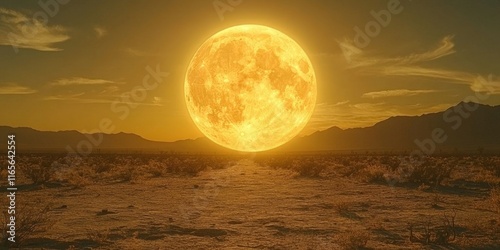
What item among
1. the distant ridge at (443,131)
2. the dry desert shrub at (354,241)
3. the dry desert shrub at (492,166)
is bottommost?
the dry desert shrub at (354,241)

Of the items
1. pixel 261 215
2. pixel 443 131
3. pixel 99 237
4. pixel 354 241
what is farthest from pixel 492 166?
pixel 443 131

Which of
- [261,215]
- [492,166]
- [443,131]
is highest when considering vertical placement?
[443,131]

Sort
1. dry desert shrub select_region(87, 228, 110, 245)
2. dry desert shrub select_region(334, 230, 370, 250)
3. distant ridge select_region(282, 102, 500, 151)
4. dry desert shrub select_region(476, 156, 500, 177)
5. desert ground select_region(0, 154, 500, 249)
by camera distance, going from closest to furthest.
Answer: dry desert shrub select_region(334, 230, 370, 250) < desert ground select_region(0, 154, 500, 249) < dry desert shrub select_region(87, 228, 110, 245) < dry desert shrub select_region(476, 156, 500, 177) < distant ridge select_region(282, 102, 500, 151)

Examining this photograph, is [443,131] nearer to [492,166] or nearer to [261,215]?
[492,166]

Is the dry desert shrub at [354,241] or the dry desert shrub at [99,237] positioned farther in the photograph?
the dry desert shrub at [99,237]

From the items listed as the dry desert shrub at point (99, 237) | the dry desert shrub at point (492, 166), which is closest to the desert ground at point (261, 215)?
the dry desert shrub at point (99, 237)

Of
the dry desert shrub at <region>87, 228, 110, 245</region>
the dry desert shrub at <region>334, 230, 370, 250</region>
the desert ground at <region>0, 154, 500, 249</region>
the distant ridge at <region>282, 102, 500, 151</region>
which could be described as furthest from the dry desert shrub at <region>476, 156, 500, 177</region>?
the distant ridge at <region>282, 102, 500, 151</region>

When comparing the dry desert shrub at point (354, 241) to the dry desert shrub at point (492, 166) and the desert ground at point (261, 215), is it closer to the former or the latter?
the desert ground at point (261, 215)

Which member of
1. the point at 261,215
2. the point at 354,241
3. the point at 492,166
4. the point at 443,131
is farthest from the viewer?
the point at 443,131

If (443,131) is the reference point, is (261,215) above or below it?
below

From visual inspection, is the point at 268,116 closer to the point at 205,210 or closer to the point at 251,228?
the point at 205,210

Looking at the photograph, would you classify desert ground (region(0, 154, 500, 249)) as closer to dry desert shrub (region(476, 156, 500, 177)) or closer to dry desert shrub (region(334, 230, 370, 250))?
dry desert shrub (region(334, 230, 370, 250))

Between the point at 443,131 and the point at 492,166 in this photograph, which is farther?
the point at 443,131

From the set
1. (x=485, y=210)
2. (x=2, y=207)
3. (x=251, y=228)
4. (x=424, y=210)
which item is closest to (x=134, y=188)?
(x=2, y=207)
